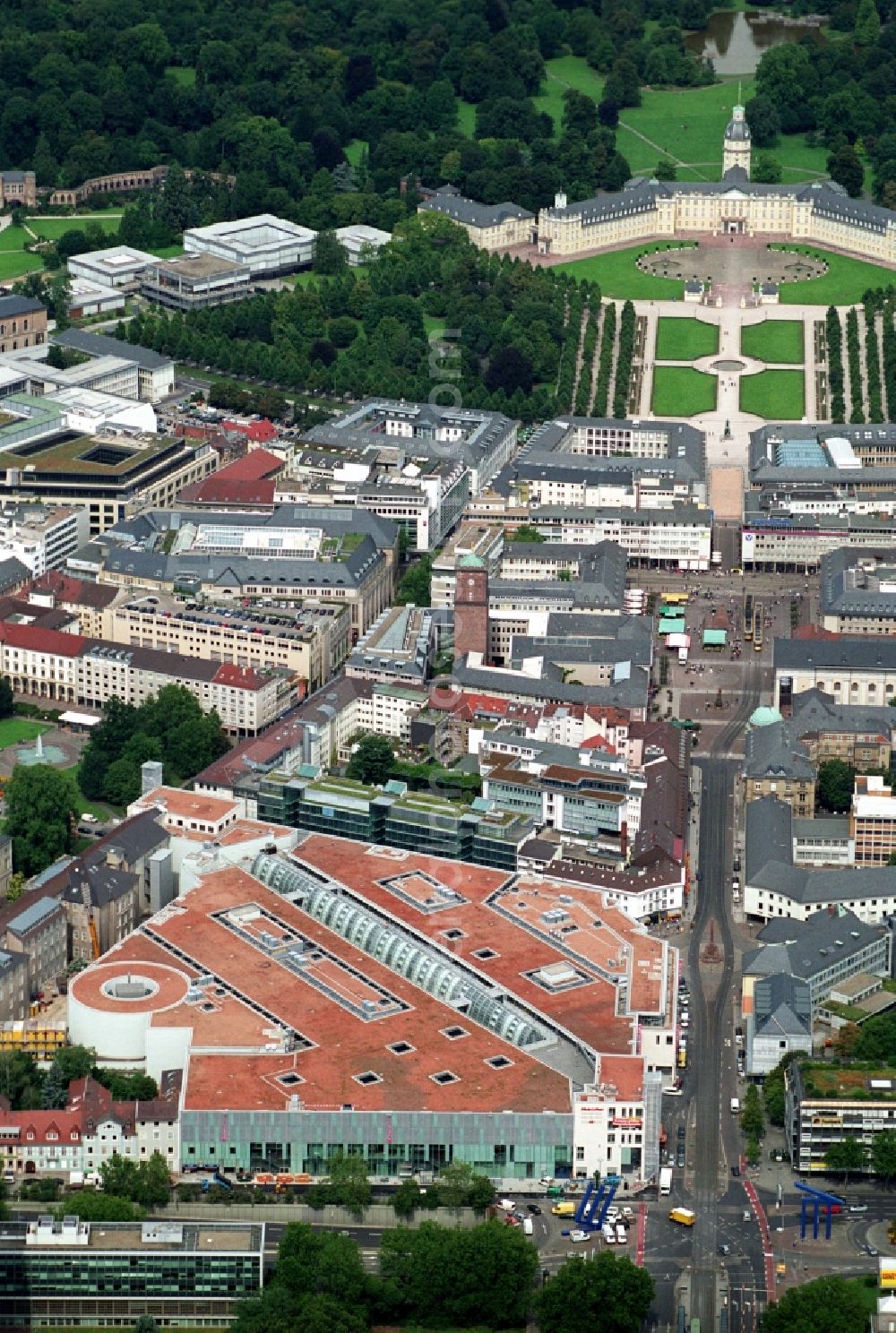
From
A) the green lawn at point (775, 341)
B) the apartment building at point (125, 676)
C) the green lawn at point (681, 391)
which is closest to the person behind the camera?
the apartment building at point (125, 676)

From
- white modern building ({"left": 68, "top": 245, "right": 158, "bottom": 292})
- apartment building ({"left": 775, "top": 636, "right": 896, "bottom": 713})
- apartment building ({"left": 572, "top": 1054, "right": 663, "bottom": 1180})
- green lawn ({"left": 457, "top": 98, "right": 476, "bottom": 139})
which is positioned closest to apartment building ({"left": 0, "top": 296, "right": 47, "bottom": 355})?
white modern building ({"left": 68, "top": 245, "right": 158, "bottom": 292})

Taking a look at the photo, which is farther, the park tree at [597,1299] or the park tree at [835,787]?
the park tree at [835,787]

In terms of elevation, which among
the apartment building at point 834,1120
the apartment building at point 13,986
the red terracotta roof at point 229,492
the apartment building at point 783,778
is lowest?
the apartment building at point 834,1120

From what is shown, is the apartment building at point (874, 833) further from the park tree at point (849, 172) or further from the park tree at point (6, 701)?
the park tree at point (849, 172)

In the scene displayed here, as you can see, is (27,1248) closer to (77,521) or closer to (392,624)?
(392,624)

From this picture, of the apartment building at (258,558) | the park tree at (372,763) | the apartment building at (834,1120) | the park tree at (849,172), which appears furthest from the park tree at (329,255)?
the apartment building at (834,1120)
